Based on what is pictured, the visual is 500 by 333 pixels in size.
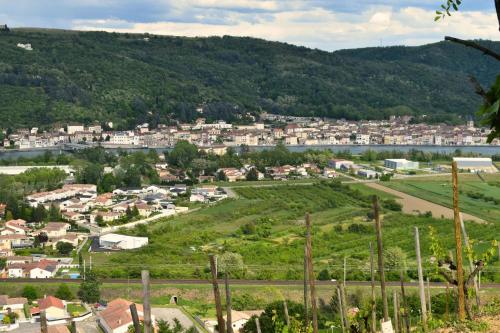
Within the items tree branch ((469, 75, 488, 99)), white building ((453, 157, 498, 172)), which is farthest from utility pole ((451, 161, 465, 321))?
white building ((453, 157, 498, 172))

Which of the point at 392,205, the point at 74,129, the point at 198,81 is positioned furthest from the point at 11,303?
the point at 198,81

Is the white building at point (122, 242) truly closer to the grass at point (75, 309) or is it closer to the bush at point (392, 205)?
the grass at point (75, 309)

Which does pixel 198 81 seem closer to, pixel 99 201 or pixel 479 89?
pixel 99 201

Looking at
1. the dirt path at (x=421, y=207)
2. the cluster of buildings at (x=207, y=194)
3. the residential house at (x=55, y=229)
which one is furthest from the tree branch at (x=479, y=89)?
the cluster of buildings at (x=207, y=194)

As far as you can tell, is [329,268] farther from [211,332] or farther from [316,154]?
[316,154]

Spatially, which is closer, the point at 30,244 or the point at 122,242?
the point at 122,242

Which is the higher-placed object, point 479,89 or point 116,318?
point 479,89

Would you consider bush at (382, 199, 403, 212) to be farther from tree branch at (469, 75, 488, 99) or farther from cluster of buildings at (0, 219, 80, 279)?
tree branch at (469, 75, 488, 99)
